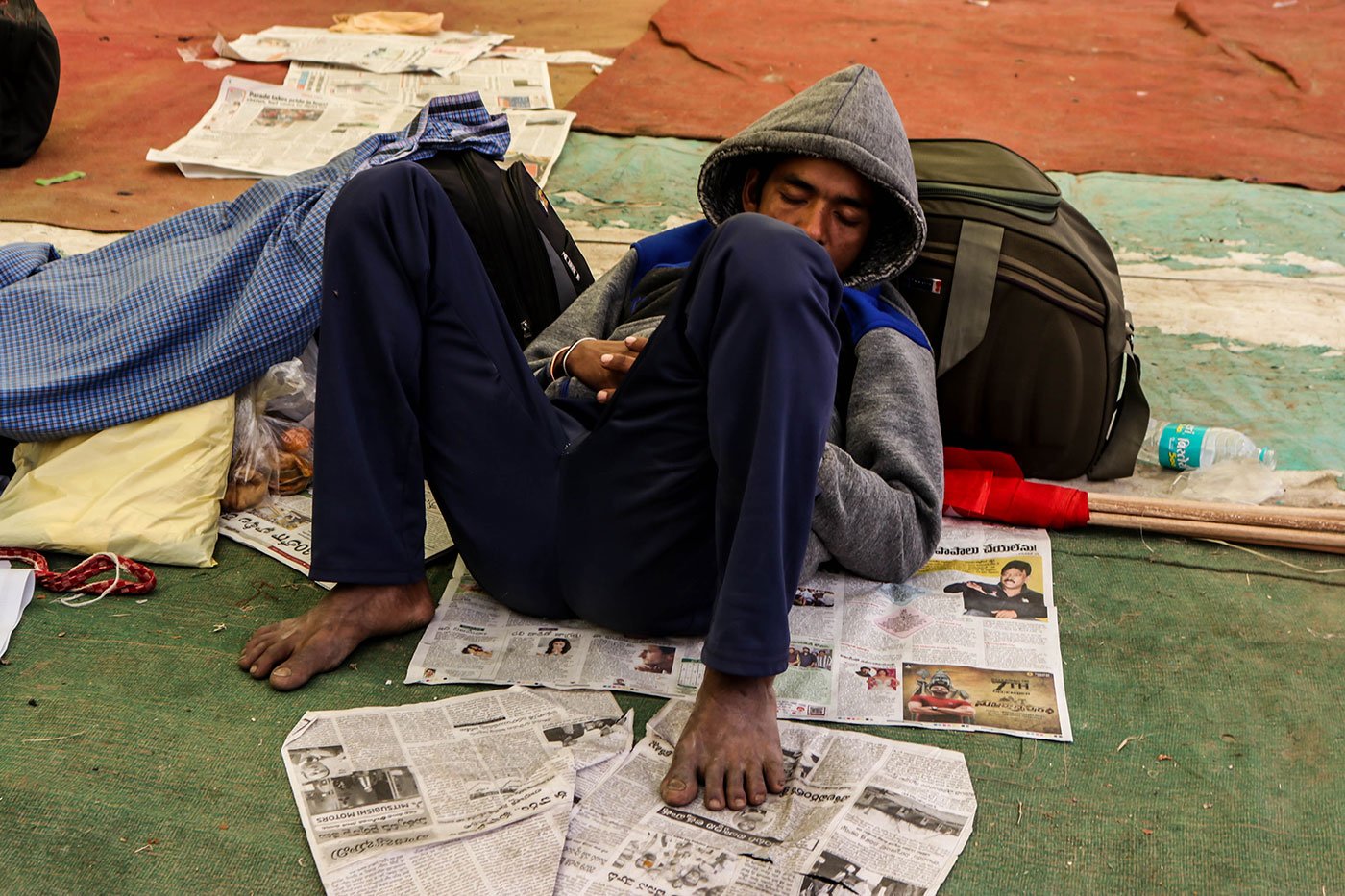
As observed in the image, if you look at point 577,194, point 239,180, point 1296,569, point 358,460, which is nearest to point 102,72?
point 239,180

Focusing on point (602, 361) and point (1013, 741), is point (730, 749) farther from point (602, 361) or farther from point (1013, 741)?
point (602, 361)

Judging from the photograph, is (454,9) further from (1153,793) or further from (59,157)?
(1153,793)

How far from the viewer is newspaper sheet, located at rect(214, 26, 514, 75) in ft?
13.9

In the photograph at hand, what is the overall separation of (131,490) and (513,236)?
78 cm

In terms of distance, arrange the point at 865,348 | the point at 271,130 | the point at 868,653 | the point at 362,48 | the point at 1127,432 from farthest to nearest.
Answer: the point at 362,48, the point at 271,130, the point at 1127,432, the point at 865,348, the point at 868,653

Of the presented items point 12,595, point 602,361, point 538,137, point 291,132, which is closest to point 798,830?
point 602,361

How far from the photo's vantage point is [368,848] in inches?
54.5

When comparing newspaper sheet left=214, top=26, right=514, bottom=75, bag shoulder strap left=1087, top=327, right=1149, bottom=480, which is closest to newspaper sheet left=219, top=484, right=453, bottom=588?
bag shoulder strap left=1087, top=327, right=1149, bottom=480

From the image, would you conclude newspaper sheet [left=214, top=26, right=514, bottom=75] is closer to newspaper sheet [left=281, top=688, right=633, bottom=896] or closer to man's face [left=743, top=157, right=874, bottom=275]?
man's face [left=743, top=157, right=874, bottom=275]

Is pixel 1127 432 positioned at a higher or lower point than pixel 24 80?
lower

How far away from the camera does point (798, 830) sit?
1422 mm

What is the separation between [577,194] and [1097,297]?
1.68m

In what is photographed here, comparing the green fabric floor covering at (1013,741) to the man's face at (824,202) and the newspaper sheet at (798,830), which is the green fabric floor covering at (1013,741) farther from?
the man's face at (824,202)

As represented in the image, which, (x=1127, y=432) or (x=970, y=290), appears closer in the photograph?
(x=970, y=290)
